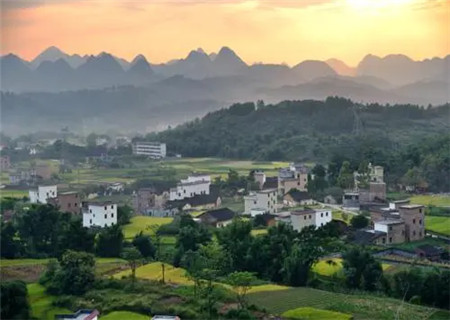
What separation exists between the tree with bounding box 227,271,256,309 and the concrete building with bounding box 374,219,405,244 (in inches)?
95.6

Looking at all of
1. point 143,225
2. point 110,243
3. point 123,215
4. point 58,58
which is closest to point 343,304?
point 110,243

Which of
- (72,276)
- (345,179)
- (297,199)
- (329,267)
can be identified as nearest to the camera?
(72,276)

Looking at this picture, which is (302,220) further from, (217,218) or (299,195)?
(299,195)

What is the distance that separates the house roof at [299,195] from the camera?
10039 mm

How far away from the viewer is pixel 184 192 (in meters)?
10.6

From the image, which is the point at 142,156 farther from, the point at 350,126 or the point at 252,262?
the point at 252,262

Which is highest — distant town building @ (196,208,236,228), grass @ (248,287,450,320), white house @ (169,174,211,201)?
white house @ (169,174,211,201)

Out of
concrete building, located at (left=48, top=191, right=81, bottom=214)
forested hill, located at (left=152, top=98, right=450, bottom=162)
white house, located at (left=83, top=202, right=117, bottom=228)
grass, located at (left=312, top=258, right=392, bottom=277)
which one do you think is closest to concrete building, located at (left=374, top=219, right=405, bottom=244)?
grass, located at (left=312, top=258, right=392, bottom=277)

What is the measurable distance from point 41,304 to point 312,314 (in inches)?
79.7

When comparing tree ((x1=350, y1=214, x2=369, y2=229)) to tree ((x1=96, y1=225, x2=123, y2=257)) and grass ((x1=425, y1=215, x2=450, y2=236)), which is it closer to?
grass ((x1=425, y1=215, x2=450, y2=236))

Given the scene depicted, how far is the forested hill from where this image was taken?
1564 cm

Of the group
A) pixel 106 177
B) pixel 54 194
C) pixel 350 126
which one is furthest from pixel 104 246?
pixel 350 126

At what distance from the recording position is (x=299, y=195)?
10117 mm

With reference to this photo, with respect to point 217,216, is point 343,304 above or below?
below
